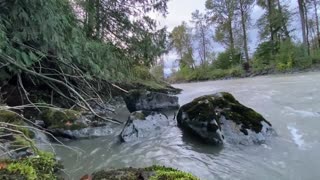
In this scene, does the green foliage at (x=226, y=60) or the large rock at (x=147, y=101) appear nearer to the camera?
the large rock at (x=147, y=101)

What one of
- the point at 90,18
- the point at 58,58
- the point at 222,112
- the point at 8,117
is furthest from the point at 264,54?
the point at 8,117

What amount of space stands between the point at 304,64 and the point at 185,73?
641 inches

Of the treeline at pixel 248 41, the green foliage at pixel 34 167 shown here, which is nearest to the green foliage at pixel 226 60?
the treeline at pixel 248 41

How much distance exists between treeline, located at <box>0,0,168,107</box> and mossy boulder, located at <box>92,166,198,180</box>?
8.35ft

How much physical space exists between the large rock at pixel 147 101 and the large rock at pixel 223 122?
10.3 feet

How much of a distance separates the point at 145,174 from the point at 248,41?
29669mm

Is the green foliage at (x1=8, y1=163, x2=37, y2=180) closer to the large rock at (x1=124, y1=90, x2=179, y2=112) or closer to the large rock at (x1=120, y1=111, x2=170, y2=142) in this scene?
the large rock at (x1=120, y1=111, x2=170, y2=142)

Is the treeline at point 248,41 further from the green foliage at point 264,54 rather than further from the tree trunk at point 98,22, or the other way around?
the tree trunk at point 98,22

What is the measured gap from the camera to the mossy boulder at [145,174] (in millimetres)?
2727

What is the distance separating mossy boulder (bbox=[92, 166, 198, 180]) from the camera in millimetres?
2727

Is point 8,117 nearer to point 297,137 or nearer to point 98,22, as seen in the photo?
point 297,137

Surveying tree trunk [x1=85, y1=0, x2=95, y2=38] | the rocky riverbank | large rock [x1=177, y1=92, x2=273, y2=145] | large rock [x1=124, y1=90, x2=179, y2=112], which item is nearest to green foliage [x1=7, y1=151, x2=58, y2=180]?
the rocky riverbank

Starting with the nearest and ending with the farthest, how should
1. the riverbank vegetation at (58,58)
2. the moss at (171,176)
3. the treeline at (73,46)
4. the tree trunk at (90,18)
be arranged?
1. the moss at (171,176)
2. the riverbank vegetation at (58,58)
3. the treeline at (73,46)
4. the tree trunk at (90,18)

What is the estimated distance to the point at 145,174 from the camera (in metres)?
2.89
